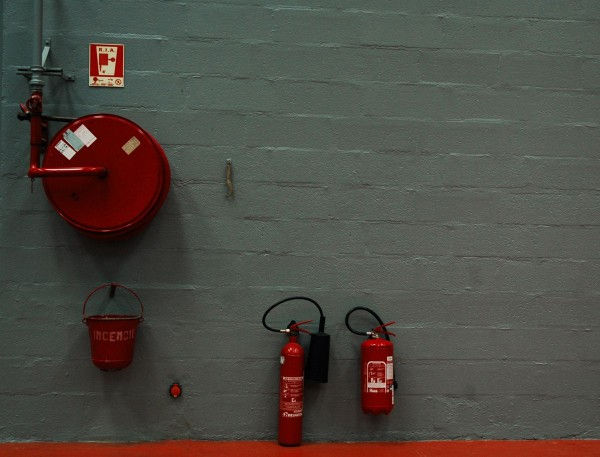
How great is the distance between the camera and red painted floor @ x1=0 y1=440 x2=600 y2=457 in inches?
122

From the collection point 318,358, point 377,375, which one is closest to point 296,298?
point 318,358

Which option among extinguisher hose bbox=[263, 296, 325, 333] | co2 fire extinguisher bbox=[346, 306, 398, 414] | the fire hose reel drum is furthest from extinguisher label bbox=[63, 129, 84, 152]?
co2 fire extinguisher bbox=[346, 306, 398, 414]

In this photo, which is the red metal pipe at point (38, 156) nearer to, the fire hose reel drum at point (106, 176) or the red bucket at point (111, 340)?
the fire hose reel drum at point (106, 176)

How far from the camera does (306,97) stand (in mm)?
3359

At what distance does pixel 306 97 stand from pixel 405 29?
598mm

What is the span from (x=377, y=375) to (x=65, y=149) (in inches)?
69.3

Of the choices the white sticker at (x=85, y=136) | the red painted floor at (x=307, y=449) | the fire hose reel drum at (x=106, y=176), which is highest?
the white sticker at (x=85, y=136)

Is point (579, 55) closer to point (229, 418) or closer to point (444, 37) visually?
point (444, 37)

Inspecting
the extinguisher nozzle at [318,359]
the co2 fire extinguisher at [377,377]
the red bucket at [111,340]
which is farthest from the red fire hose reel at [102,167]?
the co2 fire extinguisher at [377,377]

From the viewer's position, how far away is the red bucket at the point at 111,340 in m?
3.04

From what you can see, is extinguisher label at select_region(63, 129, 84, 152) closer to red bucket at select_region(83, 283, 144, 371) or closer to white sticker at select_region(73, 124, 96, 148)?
white sticker at select_region(73, 124, 96, 148)

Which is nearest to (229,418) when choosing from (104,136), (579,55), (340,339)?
(340,339)

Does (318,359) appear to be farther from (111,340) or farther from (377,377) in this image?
(111,340)

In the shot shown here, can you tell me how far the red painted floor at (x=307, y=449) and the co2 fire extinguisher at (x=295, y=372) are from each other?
3.9 inches
